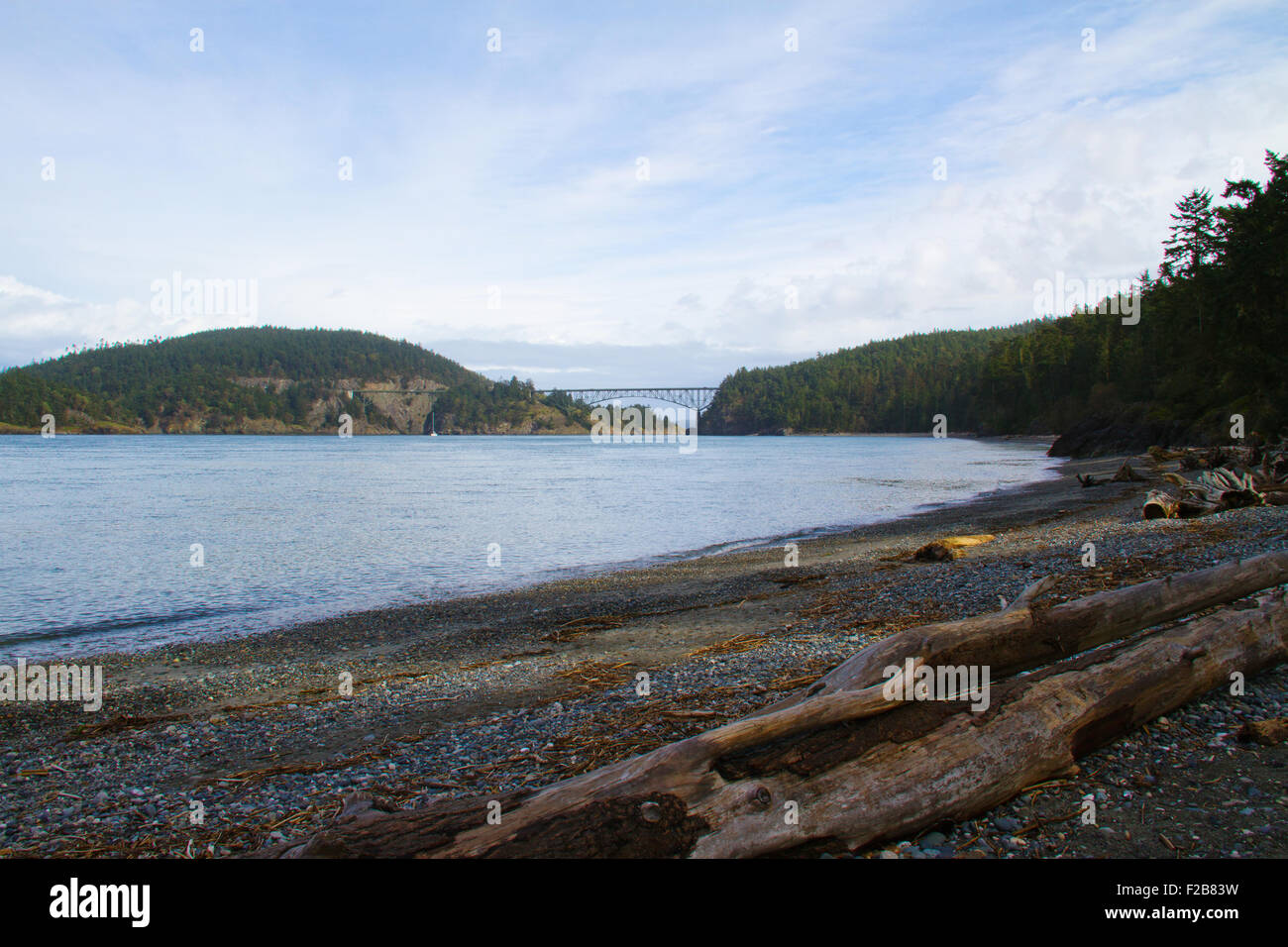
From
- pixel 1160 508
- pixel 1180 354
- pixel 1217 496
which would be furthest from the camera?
pixel 1180 354

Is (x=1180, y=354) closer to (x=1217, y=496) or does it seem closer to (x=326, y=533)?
(x=1217, y=496)

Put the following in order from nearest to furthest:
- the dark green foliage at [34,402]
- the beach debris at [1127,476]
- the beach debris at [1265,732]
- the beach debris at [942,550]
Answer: the beach debris at [1265,732]
the beach debris at [942,550]
the beach debris at [1127,476]
the dark green foliage at [34,402]

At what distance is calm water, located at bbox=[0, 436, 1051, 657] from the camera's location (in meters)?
14.3

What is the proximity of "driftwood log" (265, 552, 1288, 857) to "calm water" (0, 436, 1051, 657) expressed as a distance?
36.3ft

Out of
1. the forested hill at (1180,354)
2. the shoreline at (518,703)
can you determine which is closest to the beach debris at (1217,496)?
the shoreline at (518,703)

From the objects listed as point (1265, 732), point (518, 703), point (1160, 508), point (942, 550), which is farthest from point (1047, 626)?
point (1160, 508)

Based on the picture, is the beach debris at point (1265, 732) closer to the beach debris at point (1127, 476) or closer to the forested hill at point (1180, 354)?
the beach debris at point (1127, 476)

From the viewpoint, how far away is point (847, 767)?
359cm

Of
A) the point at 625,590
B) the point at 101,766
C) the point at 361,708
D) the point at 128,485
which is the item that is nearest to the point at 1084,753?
the point at 361,708

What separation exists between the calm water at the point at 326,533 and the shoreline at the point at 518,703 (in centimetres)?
241

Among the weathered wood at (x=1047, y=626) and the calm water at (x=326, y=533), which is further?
the calm water at (x=326, y=533)

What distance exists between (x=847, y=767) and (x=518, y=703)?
4338mm

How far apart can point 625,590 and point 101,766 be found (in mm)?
9171

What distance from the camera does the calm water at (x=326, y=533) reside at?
14.3 meters
